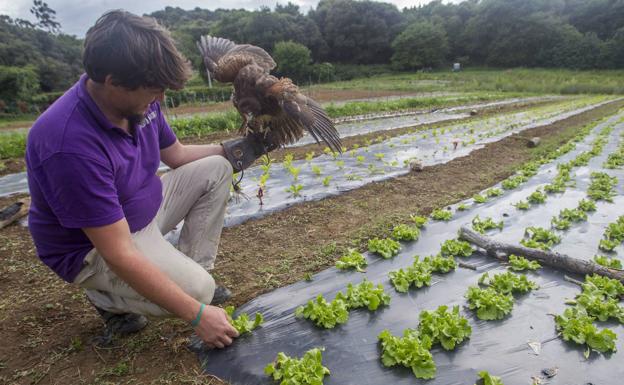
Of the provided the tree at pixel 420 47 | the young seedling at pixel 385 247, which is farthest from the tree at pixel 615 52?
the young seedling at pixel 385 247

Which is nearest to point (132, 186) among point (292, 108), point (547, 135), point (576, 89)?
point (292, 108)

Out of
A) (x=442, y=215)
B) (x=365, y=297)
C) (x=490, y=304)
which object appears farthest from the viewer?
(x=442, y=215)

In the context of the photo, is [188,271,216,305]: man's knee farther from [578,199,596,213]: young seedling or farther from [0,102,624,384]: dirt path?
[578,199,596,213]: young seedling

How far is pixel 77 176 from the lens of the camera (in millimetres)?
1994

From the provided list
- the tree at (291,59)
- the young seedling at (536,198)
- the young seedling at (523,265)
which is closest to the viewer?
the young seedling at (523,265)

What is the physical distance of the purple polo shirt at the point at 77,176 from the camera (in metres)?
2.00

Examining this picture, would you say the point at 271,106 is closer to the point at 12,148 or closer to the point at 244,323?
the point at 244,323

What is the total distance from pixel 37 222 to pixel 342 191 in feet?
15.8

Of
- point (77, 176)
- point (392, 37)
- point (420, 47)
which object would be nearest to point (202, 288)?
point (77, 176)

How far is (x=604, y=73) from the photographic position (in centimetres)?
5050

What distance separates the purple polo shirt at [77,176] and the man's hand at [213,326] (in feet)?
2.65

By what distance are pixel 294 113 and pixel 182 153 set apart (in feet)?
3.79

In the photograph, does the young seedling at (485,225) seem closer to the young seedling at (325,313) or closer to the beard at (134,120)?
the young seedling at (325,313)

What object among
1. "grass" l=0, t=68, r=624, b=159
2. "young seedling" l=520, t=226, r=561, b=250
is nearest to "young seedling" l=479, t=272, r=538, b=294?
"young seedling" l=520, t=226, r=561, b=250
